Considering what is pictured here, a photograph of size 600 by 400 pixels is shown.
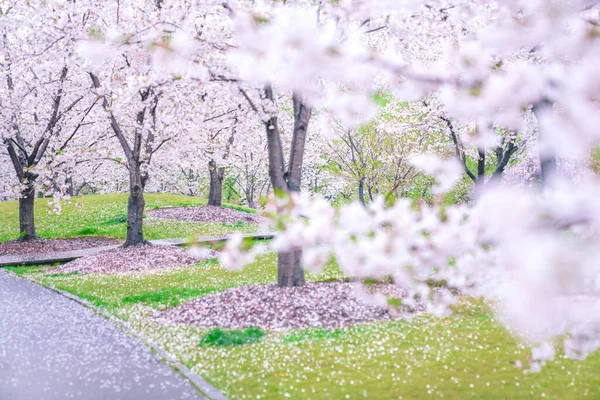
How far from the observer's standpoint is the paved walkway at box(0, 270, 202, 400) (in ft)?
24.1

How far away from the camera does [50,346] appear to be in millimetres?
9688

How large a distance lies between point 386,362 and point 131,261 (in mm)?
13498

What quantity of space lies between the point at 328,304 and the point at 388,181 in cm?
2284

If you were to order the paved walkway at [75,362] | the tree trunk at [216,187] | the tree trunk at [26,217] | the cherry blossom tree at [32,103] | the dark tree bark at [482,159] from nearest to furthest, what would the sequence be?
the paved walkway at [75,362] → the cherry blossom tree at [32,103] → the dark tree bark at [482,159] → the tree trunk at [26,217] → the tree trunk at [216,187]

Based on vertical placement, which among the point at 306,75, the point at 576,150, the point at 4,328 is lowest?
the point at 4,328

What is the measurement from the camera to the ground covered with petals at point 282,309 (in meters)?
10.8

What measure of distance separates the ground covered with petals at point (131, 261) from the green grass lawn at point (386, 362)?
23.5 ft

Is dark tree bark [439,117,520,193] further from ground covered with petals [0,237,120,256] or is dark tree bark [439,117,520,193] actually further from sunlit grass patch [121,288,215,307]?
ground covered with petals [0,237,120,256]

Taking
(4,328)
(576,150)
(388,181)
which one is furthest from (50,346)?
(388,181)

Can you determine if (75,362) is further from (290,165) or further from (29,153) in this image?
(29,153)

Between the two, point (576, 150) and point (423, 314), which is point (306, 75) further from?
point (423, 314)

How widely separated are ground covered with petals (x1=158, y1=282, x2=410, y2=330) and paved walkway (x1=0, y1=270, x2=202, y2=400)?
64.0 inches

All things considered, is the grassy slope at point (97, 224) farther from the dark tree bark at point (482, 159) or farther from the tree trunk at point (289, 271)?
the tree trunk at point (289, 271)

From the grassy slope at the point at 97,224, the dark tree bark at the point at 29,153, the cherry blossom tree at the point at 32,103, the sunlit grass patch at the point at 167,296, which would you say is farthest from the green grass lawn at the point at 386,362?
the grassy slope at the point at 97,224
